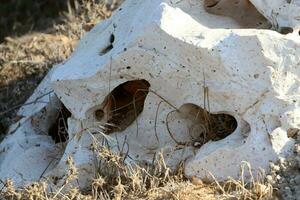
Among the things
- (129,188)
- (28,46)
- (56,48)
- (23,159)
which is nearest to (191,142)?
(129,188)

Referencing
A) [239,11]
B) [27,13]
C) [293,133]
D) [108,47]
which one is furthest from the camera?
[27,13]

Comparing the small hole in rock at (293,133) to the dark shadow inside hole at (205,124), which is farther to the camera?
the dark shadow inside hole at (205,124)

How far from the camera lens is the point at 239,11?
4090mm

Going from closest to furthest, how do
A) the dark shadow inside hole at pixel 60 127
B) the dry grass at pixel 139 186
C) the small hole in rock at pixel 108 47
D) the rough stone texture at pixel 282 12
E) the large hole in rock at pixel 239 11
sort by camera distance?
the dry grass at pixel 139 186, the rough stone texture at pixel 282 12, the large hole in rock at pixel 239 11, the small hole in rock at pixel 108 47, the dark shadow inside hole at pixel 60 127

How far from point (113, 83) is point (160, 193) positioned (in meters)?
0.63

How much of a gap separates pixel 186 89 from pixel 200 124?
7.7 inches

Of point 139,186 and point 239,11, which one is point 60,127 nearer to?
point 139,186

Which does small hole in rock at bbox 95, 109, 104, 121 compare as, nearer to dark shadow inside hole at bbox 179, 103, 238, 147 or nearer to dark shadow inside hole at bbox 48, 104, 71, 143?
dark shadow inside hole at bbox 48, 104, 71, 143

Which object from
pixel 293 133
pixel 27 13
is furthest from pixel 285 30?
pixel 27 13

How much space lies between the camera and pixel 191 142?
3.93 meters

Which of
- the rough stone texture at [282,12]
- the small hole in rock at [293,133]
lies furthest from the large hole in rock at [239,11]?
the small hole in rock at [293,133]

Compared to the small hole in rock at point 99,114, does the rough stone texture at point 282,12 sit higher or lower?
higher

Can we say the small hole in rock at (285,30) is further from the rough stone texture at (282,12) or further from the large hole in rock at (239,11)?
the large hole in rock at (239,11)

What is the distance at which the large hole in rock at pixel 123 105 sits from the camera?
4.09m
